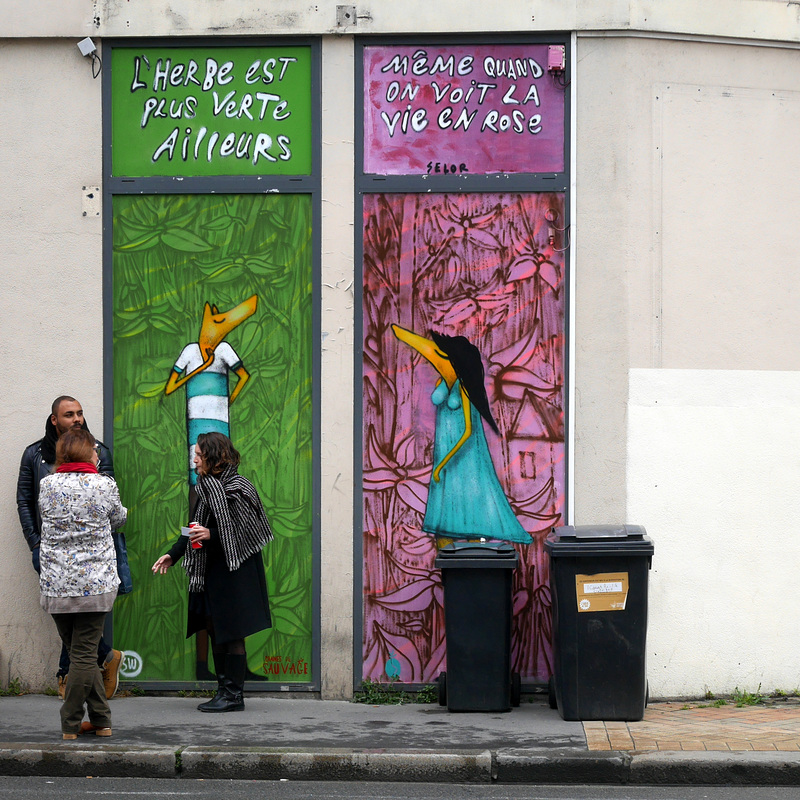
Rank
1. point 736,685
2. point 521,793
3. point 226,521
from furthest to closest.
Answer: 1. point 736,685
2. point 226,521
3. point 521,793

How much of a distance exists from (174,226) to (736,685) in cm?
500

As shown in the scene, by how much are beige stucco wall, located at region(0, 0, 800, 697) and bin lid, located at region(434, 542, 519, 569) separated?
29.5 inches

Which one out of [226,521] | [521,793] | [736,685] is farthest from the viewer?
[736,685]

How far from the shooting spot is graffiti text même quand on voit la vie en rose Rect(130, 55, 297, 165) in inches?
320

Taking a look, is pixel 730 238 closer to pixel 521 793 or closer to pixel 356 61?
pixel 356 61

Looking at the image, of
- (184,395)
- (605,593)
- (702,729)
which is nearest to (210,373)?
(184,395)

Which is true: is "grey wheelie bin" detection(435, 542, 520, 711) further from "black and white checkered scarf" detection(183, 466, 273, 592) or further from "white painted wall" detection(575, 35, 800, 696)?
"black and white checkered scarf" detection(183, 466, 273, 592)

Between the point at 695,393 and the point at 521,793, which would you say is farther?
the point at 695,393

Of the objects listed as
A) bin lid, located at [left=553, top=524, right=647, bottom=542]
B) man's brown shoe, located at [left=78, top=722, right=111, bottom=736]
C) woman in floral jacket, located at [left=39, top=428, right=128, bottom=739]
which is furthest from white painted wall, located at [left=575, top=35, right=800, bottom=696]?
man's brown shoe, located at [left=78, top=722, right=111, bottom=736]

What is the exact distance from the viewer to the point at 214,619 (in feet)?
23.7

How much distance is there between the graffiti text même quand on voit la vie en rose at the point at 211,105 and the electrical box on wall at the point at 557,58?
1.87 m

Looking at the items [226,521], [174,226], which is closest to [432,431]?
[226,521]

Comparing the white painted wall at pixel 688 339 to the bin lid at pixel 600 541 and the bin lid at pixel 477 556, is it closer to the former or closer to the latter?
the bin lid at pixel 600 541

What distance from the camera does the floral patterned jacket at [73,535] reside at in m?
6.52
